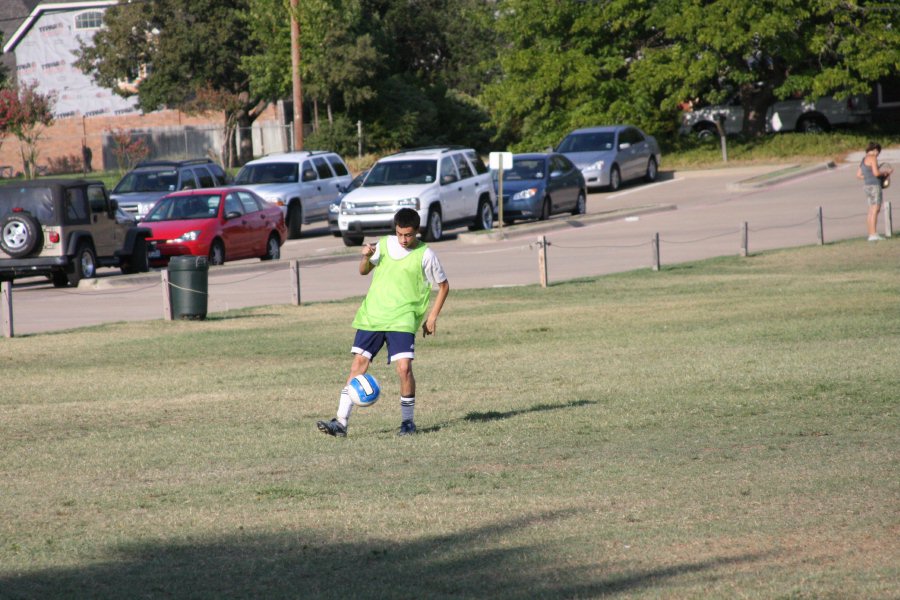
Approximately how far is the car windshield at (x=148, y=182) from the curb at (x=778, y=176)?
1628cm

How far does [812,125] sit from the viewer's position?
2018 inches

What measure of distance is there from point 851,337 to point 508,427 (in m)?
6.37

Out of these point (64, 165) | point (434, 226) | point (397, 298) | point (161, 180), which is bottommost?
point (397, 298)

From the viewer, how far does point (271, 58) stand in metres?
54.5

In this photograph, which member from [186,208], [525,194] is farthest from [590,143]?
[186,208]

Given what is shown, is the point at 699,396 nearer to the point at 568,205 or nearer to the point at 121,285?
the point at 121,285

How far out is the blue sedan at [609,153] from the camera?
137ft

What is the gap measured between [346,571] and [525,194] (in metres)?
28.4

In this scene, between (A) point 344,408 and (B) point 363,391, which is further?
(A) point 344,408

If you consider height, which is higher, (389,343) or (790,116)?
(790,116)

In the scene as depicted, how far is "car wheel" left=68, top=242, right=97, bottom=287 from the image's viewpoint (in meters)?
24.6

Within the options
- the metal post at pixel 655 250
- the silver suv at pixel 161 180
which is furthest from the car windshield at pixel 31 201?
the metal post at pixel 655 250

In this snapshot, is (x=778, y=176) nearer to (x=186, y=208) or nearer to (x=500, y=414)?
(x=186, y=208)

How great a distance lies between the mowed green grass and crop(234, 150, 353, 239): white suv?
16649 mm
